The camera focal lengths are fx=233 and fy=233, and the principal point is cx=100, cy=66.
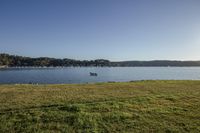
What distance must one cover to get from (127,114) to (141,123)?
1.21 meters

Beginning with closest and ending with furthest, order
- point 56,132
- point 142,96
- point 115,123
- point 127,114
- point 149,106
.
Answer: point 56,132
point 115,123
point 127,114
point 149,106
point 142,96

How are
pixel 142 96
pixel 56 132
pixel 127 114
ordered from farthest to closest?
pixel 142 96 → pixel 127 114 → pixel 56 132

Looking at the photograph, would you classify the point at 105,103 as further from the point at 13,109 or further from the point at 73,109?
the point at 13,109

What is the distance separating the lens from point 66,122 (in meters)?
10.6

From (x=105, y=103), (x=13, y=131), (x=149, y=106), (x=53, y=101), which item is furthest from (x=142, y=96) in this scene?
(x=13, y=131)

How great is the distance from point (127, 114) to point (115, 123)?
1387mm

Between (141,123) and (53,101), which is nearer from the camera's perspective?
(141,123)

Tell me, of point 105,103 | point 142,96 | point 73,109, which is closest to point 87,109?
point 73,109

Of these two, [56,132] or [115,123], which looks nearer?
[56,132]

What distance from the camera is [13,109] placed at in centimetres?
1205

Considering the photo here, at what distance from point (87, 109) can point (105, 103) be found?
155 centimetres

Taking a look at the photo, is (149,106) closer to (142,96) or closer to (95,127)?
(142,96)

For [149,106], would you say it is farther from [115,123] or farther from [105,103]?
[115,123]

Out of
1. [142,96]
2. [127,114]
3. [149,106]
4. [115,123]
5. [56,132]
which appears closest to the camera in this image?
[56,132]
